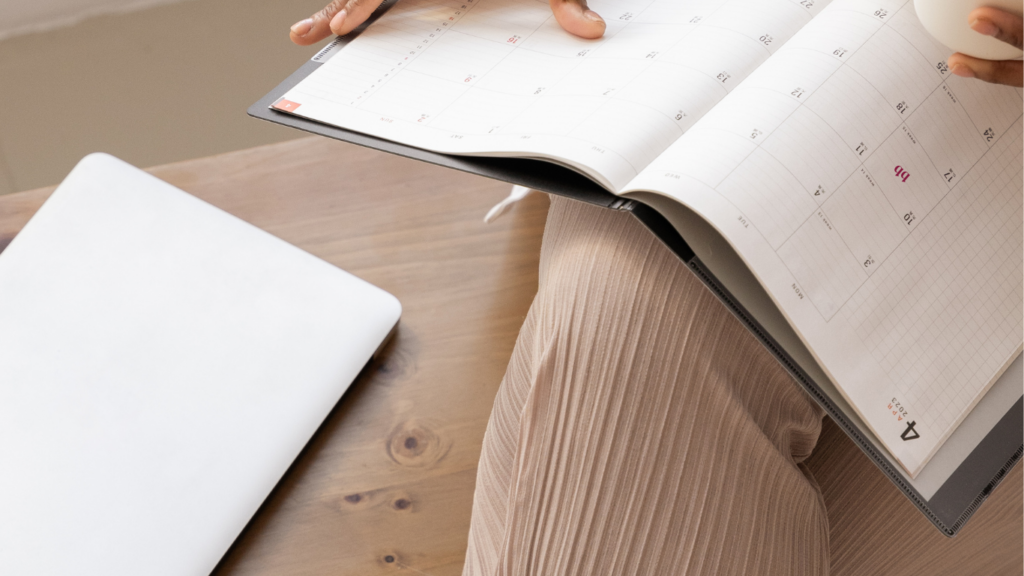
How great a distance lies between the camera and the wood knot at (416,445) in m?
0.63

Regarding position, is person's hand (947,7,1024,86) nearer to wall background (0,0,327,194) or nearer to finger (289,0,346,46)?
finger (289,0,346,46)

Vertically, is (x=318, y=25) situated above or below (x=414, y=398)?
above

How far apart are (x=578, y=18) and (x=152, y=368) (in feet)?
1.21

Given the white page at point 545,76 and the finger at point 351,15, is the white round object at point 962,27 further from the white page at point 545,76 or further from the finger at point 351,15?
the finger at point 351,15

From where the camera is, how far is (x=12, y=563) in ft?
1.56

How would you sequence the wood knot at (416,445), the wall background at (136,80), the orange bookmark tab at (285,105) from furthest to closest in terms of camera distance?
the wall background at (136,80)
the wood knot at (416,445)
the orange bookmark tab at (285,105)

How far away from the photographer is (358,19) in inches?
20.4

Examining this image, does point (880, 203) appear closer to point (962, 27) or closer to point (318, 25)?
point (962, 27)

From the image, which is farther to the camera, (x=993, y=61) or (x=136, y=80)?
(x=136, y=80)

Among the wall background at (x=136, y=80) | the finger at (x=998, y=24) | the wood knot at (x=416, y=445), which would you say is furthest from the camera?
the wall background at (x=136, y=80)

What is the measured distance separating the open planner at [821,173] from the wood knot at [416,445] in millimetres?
269

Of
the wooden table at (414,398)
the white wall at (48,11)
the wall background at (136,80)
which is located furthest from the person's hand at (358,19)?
the white wall at (48,11)

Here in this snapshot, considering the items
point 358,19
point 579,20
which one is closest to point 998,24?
point 579,20

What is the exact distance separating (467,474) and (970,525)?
1.14 feet
